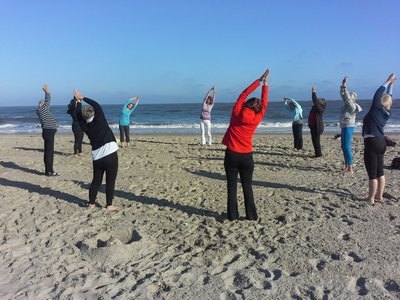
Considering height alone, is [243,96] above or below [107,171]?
above

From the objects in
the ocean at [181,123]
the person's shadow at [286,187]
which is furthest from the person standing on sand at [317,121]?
the ocean at [181,123]

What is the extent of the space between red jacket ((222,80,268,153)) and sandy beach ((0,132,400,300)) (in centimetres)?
113

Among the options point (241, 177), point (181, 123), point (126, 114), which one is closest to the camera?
point (241, 177)

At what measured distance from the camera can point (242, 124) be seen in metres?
4.82

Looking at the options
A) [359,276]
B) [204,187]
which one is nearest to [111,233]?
[204,187]

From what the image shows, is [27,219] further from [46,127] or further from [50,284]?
[46,127]

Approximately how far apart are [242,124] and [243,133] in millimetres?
128

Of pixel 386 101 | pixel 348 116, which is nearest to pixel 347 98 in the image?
pixel 348 116

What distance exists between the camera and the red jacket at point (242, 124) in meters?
4.79

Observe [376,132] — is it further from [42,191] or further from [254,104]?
[42,191]

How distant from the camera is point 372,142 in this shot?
5609 millimetres

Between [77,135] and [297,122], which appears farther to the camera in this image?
[297,122]

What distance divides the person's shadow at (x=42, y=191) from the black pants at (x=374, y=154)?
4664 mm

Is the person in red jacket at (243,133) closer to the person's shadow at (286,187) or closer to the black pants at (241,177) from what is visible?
the black pants at (241,177)
